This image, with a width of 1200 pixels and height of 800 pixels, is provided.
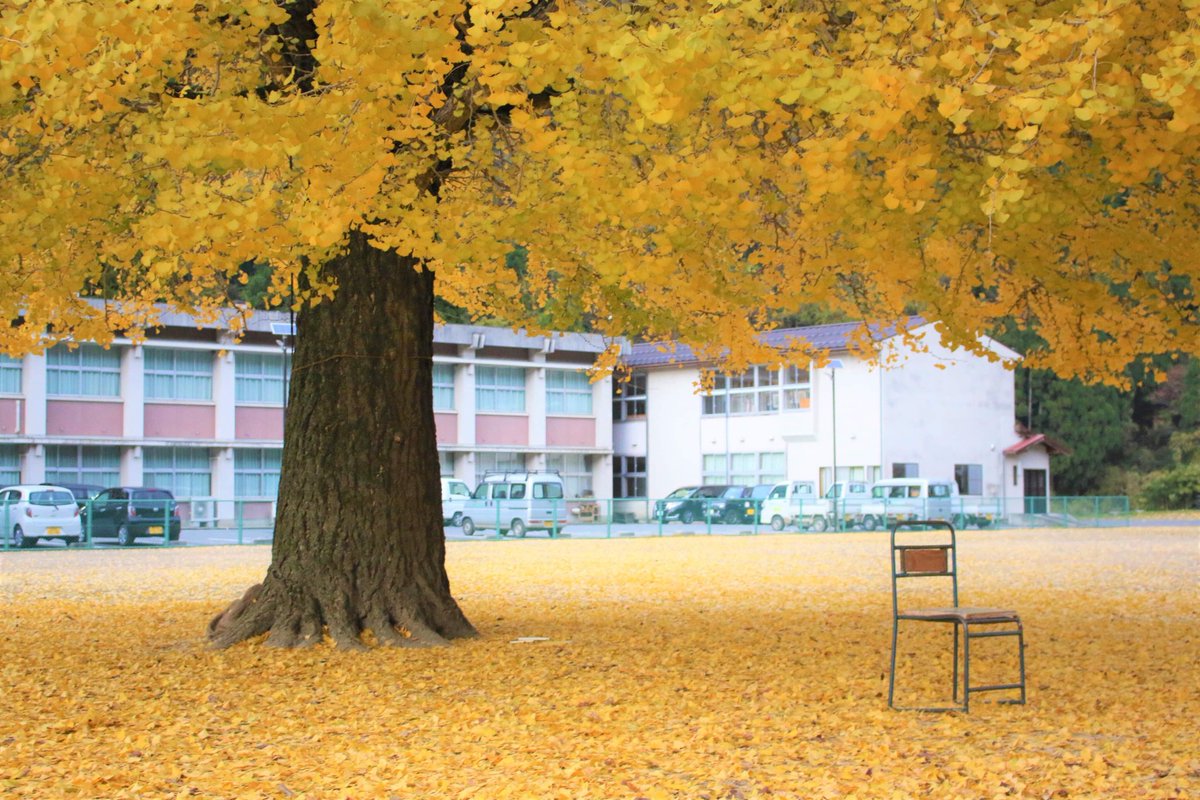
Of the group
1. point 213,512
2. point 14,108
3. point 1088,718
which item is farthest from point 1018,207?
point 213,512

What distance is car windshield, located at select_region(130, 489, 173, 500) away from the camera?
3356 centimetres

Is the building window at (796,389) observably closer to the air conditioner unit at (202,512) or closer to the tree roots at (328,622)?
the air conditioner unit at (202,512)

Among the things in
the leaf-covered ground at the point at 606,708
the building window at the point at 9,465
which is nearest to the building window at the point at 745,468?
the building window at the point at 9,465

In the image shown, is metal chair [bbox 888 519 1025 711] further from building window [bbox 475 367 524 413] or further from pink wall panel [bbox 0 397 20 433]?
building window [bbox 475 367 524 413]

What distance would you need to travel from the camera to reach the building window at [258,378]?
4369 cm

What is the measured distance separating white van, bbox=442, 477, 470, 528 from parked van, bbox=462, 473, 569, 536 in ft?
0.89

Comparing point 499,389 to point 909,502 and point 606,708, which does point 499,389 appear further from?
point 606,708

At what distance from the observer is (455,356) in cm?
4778

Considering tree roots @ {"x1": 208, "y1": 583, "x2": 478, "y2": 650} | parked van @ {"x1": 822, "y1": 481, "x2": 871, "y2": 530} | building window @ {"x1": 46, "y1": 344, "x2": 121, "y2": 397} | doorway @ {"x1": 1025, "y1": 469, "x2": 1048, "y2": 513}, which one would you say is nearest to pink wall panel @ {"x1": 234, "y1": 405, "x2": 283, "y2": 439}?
building window @ {"x1": 46, "y1": 344, "x2": 121, "y2": 397}

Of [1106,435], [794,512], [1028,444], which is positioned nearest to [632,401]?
[1028,444]

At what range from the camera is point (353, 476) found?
11383 millimetres

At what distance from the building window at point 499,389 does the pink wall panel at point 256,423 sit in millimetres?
7071

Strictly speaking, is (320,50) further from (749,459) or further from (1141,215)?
(749,459)

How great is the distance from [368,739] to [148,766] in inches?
43.2
